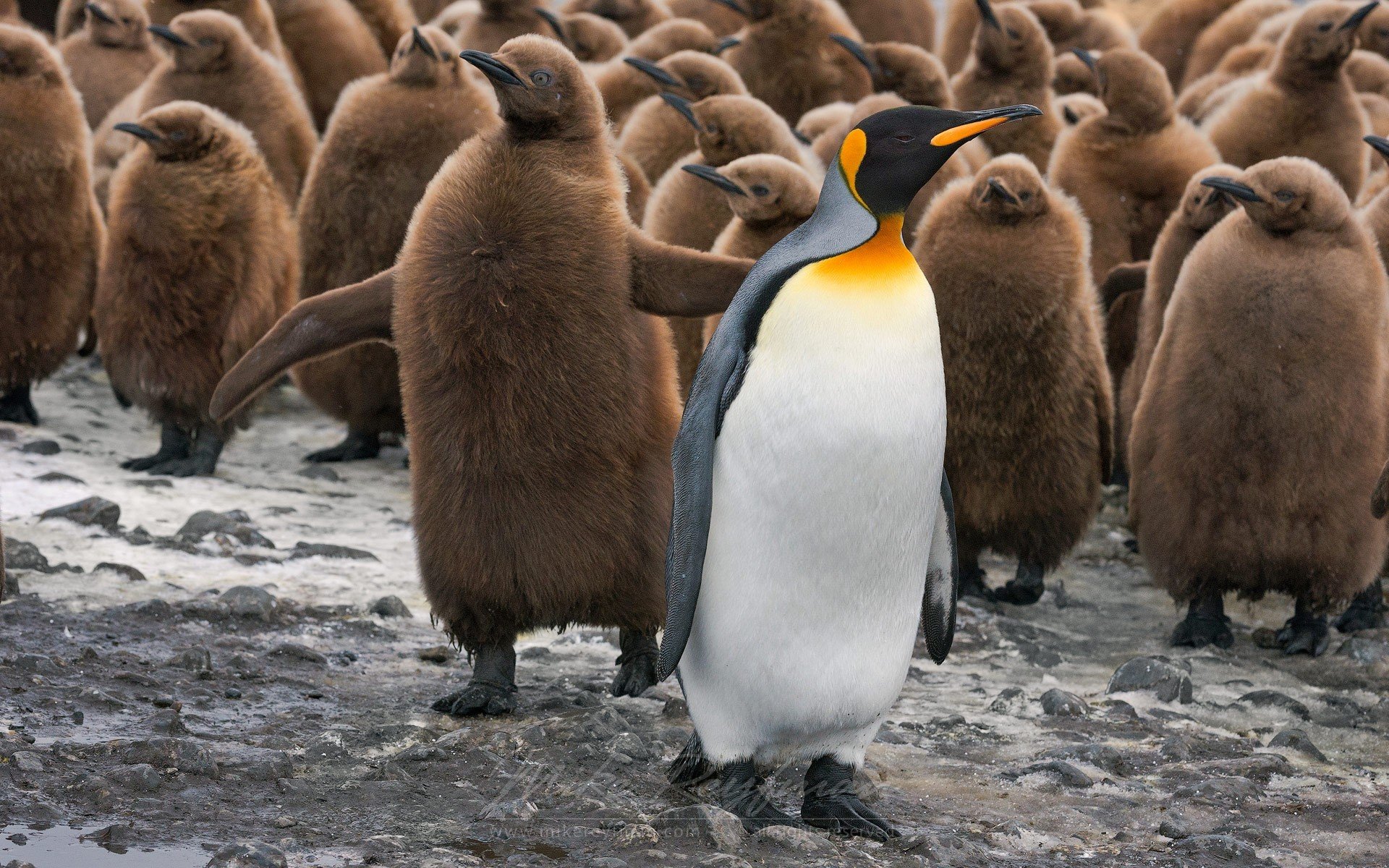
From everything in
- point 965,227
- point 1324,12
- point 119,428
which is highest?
point 1324,12

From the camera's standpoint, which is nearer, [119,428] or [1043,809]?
[1043,809]

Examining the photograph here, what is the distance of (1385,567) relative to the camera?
5.20 meters

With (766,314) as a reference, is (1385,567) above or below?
below

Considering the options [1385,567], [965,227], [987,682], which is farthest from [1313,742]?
[965,227]

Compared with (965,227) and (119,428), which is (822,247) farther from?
(119,428)

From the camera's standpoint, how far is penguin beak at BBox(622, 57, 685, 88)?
7.16 meters

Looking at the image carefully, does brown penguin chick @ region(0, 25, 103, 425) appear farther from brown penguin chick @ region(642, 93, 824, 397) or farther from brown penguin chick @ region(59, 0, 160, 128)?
brown penguin chick @ region(59, 0, 160, 128)

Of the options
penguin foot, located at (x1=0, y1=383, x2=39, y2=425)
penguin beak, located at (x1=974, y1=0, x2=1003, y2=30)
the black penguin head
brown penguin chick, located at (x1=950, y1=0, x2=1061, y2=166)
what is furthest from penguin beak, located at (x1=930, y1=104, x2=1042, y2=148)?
penguin beak, located at (x1=974, y1=0, x2=1003, y2=30)

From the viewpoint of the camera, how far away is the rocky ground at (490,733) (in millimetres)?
2885

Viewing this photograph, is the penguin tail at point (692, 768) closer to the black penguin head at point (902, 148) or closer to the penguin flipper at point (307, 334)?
the black penguin head at point (902, 148)

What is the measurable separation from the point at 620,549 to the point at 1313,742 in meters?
1.68

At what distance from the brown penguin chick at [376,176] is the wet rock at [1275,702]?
10.8ft

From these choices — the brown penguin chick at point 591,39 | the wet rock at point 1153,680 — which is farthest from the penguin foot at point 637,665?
the brown penguin chick at point 591,39

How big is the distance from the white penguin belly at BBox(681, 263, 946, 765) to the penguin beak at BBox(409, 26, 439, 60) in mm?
3170
